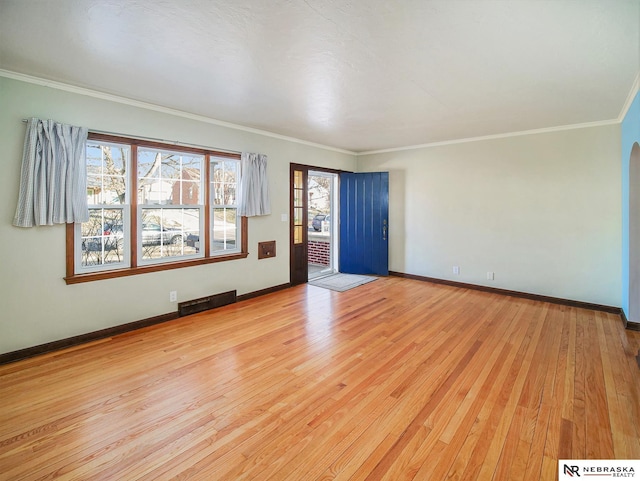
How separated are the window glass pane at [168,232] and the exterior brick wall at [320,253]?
3522 millimetres

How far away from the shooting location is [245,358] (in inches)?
116

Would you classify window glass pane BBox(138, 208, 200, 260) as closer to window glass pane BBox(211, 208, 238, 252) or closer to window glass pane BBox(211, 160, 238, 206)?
window glass pane BBox(211, 208, 238, 252)

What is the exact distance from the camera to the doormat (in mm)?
5508

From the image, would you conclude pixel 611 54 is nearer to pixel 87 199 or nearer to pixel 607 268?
pixel 607 268

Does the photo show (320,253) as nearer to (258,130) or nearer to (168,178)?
(258,130)

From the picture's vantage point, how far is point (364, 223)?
21.1ft

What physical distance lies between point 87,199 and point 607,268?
6458mm

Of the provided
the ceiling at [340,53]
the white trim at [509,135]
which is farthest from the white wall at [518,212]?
the ceiling at [340,53]

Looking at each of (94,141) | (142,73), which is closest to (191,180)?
(94,141)

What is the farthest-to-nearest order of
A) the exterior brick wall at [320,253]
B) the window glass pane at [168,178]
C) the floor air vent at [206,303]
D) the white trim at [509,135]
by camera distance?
the exterior brick wall at [320,253] → the white trim at [509,135] → the floor air vent at [206,303] → the window glass pane at [168,178]

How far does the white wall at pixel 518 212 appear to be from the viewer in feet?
13.9

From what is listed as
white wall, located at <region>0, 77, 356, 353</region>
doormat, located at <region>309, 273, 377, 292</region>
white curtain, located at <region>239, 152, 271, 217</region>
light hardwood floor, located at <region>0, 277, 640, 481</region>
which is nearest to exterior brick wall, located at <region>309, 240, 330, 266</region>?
doormat, located at <region>309, 273, 377, 292</region>

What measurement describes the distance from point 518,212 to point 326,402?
4.32m

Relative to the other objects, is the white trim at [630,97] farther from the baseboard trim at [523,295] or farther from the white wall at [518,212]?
the baseboard trim at [523,295]
